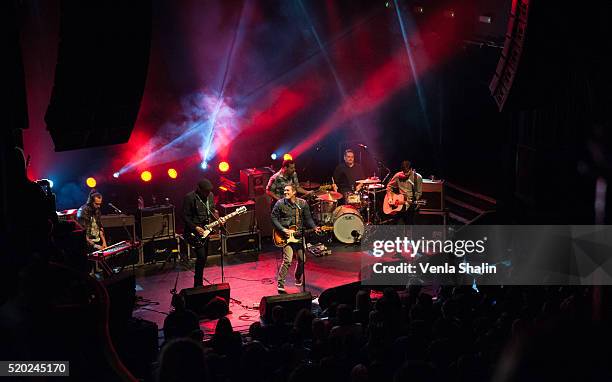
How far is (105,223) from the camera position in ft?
42.4

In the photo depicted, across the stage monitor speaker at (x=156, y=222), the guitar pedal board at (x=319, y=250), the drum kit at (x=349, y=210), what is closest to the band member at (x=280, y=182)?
the drum kit at (x=349, y=210)

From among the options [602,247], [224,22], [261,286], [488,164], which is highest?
[224,22]

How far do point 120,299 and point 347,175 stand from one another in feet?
27.1

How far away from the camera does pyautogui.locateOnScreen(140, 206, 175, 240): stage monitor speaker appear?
13188 mm

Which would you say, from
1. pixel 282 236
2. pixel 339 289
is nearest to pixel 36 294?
pixel 339 289

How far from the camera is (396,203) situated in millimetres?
13430

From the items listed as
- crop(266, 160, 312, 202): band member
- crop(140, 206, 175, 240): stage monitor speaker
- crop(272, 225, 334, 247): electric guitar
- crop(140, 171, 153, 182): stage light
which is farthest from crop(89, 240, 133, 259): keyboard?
crop(140, 171, 153, 182): stage light

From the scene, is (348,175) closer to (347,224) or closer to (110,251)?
(347,224)

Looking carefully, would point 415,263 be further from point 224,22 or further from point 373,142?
point 224,22

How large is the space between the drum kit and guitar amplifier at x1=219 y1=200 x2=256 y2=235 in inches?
56.1

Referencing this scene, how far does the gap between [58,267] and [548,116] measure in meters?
9.40

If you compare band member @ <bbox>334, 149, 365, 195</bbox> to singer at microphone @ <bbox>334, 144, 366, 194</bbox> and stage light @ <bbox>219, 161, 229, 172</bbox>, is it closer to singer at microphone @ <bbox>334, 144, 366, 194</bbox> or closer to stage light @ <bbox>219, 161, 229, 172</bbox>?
singer at microphone @ <bbox>334, 144, 366, 194</bbox>

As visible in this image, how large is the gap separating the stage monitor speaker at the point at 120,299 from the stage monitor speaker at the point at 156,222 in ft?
15.8

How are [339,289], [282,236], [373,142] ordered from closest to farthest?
[339,289] < [282,236] < [373,142]
